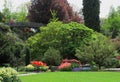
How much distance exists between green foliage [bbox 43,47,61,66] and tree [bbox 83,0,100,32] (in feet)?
69.6

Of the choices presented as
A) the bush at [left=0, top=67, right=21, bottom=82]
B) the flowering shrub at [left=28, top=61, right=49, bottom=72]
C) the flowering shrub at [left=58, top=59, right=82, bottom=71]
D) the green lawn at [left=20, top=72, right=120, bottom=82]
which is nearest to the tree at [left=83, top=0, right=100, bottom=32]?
the flowering shrub at [left=58, top=59, right=82, bottom=71]

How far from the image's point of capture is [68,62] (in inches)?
1736

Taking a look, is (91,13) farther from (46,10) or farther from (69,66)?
(69,66)

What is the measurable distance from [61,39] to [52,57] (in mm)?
5327

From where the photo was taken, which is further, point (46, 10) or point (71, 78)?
point (46, 10)

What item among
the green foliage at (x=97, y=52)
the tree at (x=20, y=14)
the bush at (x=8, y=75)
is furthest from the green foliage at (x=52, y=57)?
the tree at (x=20, y=14)

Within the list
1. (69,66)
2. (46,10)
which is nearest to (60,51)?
(69,66)

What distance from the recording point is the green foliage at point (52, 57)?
45.5 meters

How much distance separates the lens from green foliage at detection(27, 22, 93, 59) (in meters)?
49.7

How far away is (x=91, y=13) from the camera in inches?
2685

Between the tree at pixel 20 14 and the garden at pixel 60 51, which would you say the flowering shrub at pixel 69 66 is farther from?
the tree at pixel 20 14

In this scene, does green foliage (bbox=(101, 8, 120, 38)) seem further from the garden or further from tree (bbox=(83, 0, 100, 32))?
the garden

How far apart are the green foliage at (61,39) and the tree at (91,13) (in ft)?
50.9

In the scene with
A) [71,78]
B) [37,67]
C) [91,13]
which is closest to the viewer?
[71,78]
